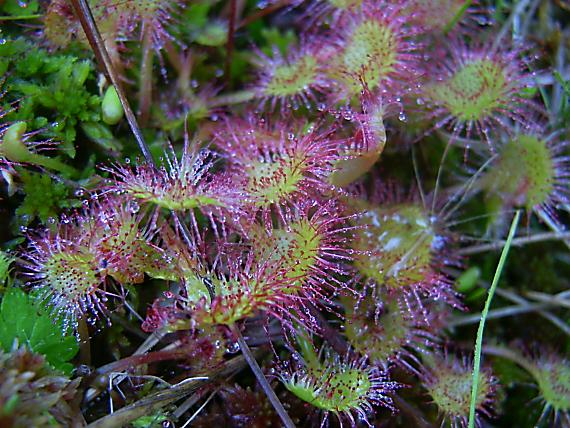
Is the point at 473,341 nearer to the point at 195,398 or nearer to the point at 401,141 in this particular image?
the point at 401,141

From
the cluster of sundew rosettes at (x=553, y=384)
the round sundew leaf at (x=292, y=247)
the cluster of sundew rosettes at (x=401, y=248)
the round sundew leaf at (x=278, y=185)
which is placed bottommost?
the cluster of sundew rosettes at (x=553, y=384)

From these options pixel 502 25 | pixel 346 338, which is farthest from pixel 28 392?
pixel 502 25

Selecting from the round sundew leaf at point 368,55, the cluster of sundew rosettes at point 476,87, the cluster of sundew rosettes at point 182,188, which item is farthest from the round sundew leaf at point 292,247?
the cluster of sundew rosettes at point 476,87

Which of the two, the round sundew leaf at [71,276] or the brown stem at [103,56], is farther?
the brown stem at [103,56]

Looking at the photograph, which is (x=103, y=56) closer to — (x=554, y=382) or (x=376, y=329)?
(x=376, y=329)

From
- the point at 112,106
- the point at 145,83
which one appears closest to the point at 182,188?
the point at 112,106

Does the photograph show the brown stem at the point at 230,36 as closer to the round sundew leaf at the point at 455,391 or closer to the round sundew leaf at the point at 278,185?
the round sundew leaf at the point at 278,185
